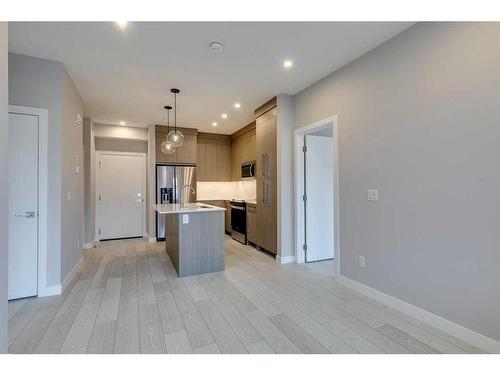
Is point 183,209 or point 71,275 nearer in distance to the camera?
point 71,275

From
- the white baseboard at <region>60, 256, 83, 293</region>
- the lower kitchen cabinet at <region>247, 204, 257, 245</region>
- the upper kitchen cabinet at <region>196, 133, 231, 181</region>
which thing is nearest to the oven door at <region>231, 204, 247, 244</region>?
the lower kitchen cabinet at <region>247, 204, 257, 245</region>

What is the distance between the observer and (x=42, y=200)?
9.04ft

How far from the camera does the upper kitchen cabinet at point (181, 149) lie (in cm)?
555

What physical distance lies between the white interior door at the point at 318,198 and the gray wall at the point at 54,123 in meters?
3.28

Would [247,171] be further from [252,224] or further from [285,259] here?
[285,259]

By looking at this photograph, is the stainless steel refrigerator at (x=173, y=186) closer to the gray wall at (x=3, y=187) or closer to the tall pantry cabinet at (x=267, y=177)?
the tall pantry cabinet at (x=267, y=177)

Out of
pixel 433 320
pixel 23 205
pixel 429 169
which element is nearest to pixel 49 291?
pixel 23 205

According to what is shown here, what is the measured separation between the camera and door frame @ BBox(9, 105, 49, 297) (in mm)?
2742

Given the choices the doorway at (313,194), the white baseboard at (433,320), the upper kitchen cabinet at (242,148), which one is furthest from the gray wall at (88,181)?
the white baseboard at (433,320)

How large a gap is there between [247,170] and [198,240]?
99.2 inches

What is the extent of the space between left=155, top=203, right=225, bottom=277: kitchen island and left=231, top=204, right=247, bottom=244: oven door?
5.23 feet

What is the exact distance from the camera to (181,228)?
3369 mm

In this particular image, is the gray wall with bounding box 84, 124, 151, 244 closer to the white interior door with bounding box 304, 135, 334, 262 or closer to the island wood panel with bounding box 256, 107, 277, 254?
the island wood panel with bounding box 256, 107, 277, 254

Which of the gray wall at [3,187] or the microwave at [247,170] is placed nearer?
the gray wall at [3,187]
